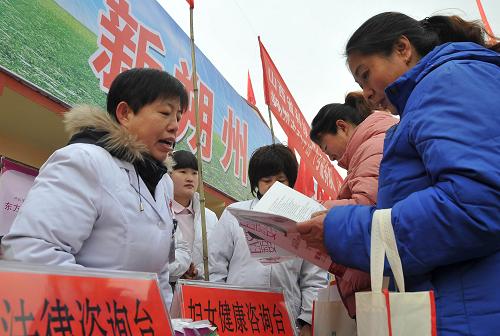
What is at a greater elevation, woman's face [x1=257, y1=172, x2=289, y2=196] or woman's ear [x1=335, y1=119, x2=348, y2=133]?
woman's ear [x1=335, y1=119, x2=348, y2=133]

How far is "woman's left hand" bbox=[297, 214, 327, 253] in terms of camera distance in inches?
41.2

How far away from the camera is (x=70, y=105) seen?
9.05ft

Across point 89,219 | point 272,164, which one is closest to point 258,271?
point 272,164

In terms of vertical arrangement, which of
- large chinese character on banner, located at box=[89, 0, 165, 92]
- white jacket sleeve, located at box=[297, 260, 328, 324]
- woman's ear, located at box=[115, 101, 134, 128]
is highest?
large chinese character on banner, located at box=[89, 0, 165, 92]

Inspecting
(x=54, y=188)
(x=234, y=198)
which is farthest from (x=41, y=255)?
(x=234, y=198)

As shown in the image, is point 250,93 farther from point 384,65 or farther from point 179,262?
point 384,65

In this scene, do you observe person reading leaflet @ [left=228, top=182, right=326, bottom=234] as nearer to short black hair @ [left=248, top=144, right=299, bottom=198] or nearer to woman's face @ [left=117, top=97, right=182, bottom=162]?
woman's face @ [left=117, top=97, right=182, bottom=162]

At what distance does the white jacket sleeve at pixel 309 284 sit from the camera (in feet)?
6.68

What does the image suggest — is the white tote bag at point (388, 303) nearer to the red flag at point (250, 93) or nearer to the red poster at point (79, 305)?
the red poster at point (79, 305)

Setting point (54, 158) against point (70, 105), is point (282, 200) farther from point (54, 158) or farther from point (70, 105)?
point (70, 105)

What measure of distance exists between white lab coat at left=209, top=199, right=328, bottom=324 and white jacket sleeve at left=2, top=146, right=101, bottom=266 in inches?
43.0

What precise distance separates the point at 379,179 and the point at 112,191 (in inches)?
26.7

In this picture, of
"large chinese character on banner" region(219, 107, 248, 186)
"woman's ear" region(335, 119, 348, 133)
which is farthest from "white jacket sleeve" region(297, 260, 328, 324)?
"large chinese character on banner" region(219, 107, 248, 186)

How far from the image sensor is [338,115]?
75.3 inches
